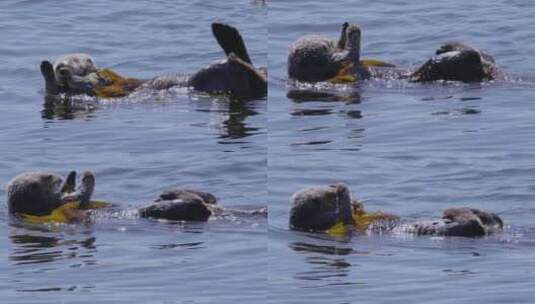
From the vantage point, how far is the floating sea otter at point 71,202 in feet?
36.5

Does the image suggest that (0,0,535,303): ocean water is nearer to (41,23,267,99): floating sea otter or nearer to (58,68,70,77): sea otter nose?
(41,23,267,99): floating sea otter

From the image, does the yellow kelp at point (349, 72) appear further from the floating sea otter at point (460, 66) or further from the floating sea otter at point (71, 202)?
the floating sea otter at point (71, 202)

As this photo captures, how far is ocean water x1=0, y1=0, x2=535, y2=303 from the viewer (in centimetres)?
938

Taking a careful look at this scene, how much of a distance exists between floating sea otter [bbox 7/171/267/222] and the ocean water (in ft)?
0.47

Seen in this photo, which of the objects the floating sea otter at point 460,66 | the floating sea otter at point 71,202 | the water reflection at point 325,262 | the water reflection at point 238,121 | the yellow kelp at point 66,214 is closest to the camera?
the water reflection at point 325,262

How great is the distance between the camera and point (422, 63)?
1547 cm

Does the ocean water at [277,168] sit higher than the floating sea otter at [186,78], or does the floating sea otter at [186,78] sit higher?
the floating sea otter at [186,78]

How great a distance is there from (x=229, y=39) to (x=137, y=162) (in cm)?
177

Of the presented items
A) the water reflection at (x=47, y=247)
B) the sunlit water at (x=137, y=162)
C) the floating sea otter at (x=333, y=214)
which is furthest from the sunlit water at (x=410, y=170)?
the water reflection at (x=47, y=247)

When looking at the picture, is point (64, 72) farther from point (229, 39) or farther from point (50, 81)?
point (229, 39)

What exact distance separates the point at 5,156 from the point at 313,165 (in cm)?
280

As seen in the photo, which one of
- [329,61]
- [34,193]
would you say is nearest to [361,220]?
[34,193]

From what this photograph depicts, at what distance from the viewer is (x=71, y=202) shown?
11852mm

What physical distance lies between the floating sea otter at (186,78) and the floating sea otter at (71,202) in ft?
7.59
